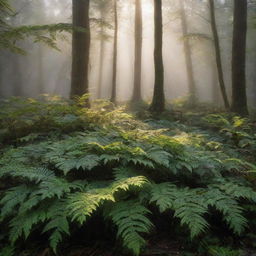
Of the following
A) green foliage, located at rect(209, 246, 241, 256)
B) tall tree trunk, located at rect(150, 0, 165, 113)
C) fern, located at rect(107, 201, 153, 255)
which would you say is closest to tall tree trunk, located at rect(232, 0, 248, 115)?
tall tree trunk, located at rect(150, 0, 165, 113)

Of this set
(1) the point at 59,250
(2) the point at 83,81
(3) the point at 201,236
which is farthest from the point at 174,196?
(2) the point at 83,81

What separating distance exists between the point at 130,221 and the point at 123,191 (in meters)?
0.57

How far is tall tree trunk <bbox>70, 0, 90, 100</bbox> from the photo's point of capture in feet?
30.9

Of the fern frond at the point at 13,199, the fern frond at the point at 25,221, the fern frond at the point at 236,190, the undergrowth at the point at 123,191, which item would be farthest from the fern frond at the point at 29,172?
the fern frond at the point at 236,190

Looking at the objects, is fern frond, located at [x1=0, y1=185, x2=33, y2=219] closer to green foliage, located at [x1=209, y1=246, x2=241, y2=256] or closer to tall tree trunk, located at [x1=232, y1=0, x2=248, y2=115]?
green foliage, located at [x1=209, y1=246, x2=241, y2=256]

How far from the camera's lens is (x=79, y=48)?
373 inches

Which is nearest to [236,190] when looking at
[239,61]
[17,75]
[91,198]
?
[91,198]

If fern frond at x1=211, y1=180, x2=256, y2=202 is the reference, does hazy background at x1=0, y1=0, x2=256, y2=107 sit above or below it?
above

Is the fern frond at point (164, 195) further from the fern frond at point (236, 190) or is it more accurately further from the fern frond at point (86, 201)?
the fern frond at point (236, 190)

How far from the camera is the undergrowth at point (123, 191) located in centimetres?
321

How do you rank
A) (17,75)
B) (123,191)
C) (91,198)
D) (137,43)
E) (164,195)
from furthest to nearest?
(17,75)
(137,43)
(123,191)
(164,195)
(91,198)

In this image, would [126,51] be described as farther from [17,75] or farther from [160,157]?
[160,157]

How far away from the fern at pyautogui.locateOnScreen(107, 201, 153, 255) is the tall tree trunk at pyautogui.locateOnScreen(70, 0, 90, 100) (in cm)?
667

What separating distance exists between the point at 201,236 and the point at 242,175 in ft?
5.71
